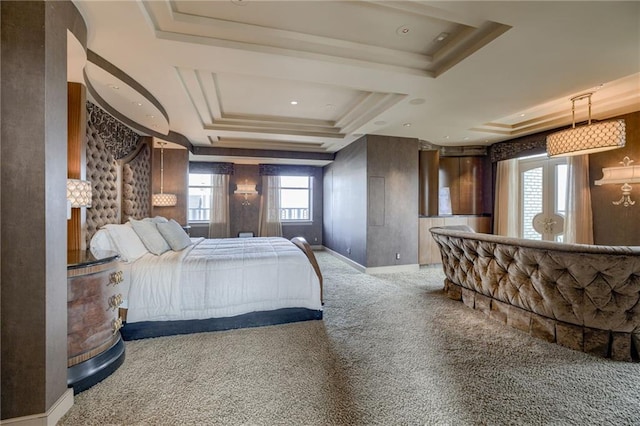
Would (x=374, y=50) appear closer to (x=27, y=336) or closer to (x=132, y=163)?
(x=27, y=336)

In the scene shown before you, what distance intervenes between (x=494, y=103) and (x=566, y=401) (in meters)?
3.57

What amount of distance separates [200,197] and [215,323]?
18.8ft

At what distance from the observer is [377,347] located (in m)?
2.47

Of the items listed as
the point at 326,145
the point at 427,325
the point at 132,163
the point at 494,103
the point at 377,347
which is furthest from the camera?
the point at 326,145

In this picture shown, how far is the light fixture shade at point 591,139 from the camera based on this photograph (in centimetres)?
318

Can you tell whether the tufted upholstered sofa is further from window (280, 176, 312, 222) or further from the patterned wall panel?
window (280, 176, 312, 222)

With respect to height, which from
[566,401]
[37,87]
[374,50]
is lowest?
[566,401]

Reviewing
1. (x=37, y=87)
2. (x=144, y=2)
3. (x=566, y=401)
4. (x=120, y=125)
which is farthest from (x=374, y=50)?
(x=120, y=125)

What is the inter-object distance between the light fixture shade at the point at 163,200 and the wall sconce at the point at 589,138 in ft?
21.6

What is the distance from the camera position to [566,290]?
235 centimetres

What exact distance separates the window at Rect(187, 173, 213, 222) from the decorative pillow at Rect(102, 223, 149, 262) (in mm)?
4903

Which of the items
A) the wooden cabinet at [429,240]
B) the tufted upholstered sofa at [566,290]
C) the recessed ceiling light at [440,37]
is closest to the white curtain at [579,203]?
the wooden cabinet at [429,240]

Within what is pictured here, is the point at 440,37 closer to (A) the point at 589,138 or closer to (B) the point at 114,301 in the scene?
(A) the point at 589,138

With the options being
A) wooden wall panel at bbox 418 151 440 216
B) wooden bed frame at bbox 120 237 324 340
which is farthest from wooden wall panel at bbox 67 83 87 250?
wooden wall panel at bbox 418 151 440 216
